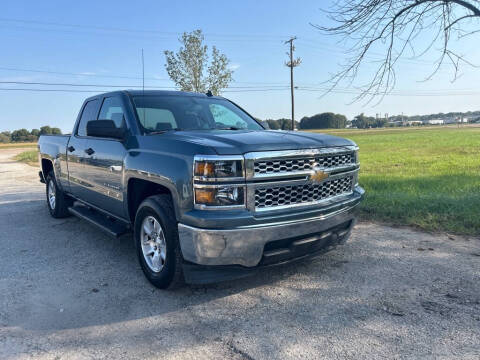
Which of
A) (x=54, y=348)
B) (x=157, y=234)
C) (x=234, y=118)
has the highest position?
(x=234, y=118)

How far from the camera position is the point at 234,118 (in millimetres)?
4867

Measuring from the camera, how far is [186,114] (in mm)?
4398

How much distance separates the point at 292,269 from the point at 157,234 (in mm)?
1415

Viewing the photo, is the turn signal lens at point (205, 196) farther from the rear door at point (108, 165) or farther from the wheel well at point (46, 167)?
the wheel well at point (46, 167)

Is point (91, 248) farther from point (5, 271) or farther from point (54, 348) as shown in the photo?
point (54, 348)

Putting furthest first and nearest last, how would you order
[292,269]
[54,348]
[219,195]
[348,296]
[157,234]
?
[292,269] → [157,234] → [348,296] → [219,195] → [54,348]

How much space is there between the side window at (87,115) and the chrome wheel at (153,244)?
224cm

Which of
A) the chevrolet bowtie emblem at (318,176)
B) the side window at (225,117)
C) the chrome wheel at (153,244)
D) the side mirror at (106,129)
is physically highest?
the side window at (225,117)

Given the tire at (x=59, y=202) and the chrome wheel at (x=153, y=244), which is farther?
the tire at (x=59, y=202)

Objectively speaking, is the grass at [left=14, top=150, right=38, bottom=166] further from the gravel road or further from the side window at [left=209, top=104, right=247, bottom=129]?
the gravel road

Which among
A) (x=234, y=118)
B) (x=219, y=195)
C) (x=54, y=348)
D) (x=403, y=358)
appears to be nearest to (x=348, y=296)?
(x=403, y=358)

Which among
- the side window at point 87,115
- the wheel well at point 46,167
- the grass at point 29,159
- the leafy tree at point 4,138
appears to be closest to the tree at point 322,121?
the leafy tree at point 4,138

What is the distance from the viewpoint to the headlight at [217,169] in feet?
9.41

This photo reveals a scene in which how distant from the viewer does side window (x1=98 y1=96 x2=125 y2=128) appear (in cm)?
429
